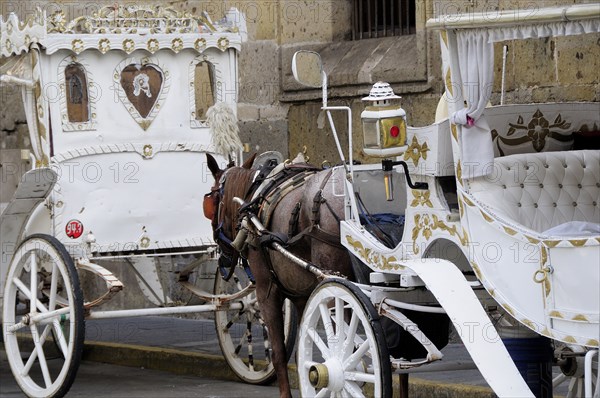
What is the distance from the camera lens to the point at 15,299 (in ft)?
32.7

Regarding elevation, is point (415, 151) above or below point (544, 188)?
above

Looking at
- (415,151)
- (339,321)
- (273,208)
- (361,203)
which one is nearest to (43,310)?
(273,208)

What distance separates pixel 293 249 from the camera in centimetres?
810

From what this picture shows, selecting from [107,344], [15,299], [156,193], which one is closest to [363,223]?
[156,193]

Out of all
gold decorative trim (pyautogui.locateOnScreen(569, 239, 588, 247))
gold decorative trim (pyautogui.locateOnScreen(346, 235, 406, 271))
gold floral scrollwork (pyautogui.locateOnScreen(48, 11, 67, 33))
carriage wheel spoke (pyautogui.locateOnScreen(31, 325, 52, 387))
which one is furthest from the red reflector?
gold decorative trim (pyautogui.locateOnScreen(569, 239, 588, 247))

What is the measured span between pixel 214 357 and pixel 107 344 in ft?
4.35

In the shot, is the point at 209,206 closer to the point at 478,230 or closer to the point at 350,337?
the point at 350,337

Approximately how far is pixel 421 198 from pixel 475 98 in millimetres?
664

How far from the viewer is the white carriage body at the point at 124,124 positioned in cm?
970

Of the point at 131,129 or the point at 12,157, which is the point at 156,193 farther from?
the point at 12,157

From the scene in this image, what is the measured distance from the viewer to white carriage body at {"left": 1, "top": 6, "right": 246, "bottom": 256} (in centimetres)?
970

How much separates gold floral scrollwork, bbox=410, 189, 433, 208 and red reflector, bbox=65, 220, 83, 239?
3.25 metres

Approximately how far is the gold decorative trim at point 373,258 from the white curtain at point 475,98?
714 millimetres

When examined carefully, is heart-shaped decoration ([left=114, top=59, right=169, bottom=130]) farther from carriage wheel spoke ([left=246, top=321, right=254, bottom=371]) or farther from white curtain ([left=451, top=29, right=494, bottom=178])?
white curtain ([left=451, top=29, right=494, bottom=178])
